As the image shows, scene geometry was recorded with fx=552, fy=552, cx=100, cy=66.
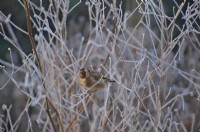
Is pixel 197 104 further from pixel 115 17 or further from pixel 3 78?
pixel 115 17

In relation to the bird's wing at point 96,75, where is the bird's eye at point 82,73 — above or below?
above

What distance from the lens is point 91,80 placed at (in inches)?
124

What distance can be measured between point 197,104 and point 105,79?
318 centimetres

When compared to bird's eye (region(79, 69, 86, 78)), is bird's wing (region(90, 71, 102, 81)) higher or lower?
lower

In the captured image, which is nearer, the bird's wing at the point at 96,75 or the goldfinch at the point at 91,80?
the goldfinch at the point at 91,80

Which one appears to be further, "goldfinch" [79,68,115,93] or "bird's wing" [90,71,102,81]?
"bird's wing" [90,71,102,81]

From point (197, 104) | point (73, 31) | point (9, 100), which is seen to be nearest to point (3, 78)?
→ point (9, 100)

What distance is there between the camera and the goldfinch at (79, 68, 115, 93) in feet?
10.2

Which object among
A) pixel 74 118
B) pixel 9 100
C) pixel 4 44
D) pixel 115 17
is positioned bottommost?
pixel 9 100

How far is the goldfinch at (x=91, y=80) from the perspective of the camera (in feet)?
10.2

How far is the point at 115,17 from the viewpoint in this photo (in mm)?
3004

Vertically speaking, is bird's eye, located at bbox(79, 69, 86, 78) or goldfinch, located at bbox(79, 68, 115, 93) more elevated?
bird's eye, located at bbox(79, 69, 86, 78)

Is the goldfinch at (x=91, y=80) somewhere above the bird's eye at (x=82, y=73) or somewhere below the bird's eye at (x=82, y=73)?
below

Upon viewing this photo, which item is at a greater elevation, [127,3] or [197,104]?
[127,3]
